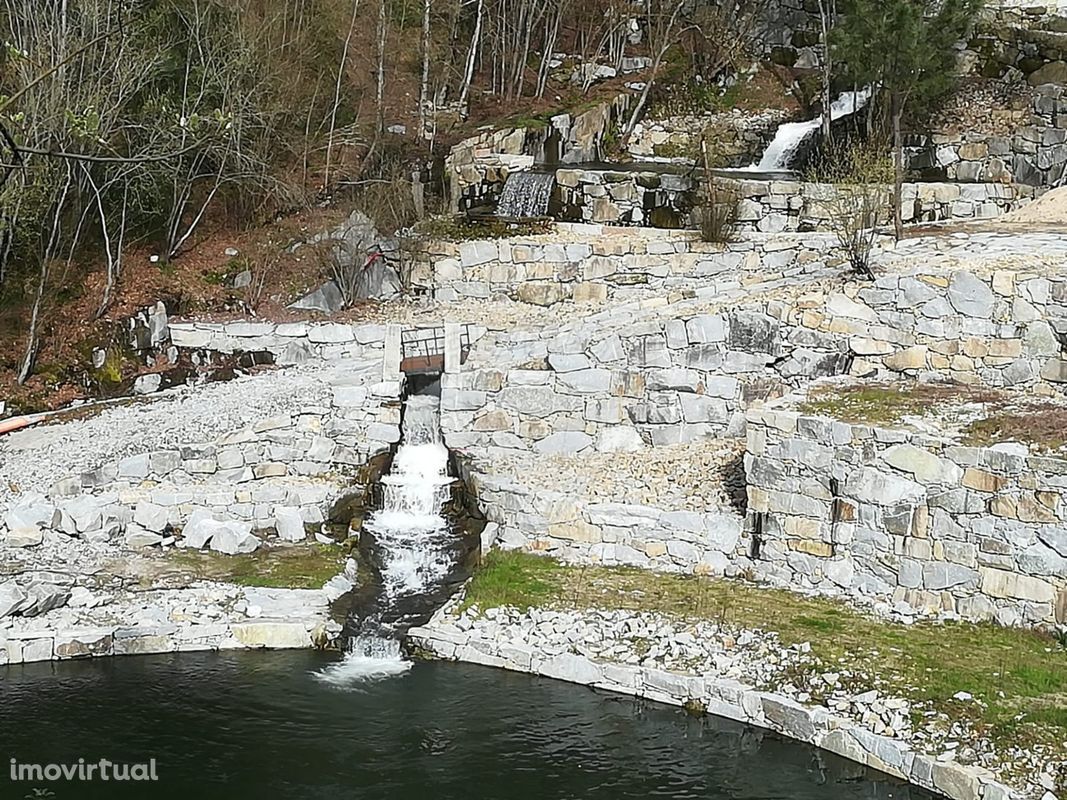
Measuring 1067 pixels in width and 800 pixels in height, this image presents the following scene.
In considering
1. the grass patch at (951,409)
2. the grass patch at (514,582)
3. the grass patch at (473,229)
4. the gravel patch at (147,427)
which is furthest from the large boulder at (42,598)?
the grass patch at (473,229)

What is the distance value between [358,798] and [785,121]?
26.2 meters

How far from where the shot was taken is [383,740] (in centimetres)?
1343

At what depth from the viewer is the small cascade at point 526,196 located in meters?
27.6

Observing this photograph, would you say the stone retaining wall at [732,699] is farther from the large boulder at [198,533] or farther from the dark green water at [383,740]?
the large boulder at [198,533]

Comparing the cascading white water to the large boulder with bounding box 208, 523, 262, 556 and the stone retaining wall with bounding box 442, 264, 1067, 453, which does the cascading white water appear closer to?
the stone retaining wall with bounding box 442, 264, 1067, 453

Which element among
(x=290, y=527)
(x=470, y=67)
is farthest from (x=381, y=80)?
(x=290, y=527)

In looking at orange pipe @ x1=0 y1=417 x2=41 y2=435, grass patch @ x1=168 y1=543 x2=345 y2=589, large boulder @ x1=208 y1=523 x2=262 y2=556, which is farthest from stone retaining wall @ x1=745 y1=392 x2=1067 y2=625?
orange pipe @ x1=0 y1=417 x2=41 y2=435

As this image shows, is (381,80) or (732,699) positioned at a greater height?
(381,80)

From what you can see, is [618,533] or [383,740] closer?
[383,740]

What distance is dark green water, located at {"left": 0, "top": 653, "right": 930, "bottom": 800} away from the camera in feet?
41.1

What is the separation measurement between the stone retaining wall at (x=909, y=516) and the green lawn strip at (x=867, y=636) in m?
0.47

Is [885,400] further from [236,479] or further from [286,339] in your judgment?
[286,339]

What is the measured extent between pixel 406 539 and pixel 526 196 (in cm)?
1134

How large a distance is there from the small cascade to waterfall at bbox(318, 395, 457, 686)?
7.51 m
